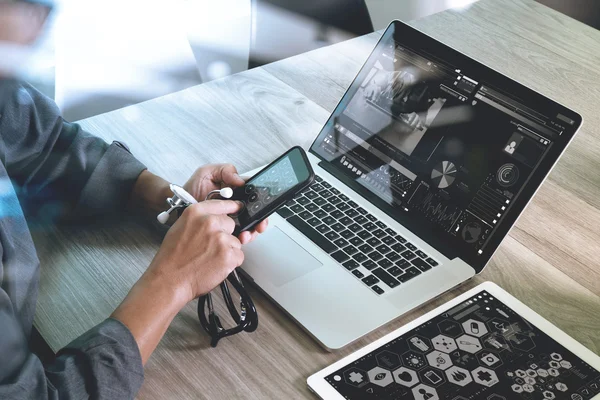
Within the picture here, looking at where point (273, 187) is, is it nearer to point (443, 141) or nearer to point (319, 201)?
point (319, 201)

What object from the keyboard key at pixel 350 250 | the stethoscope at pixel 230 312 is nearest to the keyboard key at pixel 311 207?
the keyboard key at pixel 350 250

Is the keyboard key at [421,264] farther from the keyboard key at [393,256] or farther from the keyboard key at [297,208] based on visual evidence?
the keyboard key at [297,208]

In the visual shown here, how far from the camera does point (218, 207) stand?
95cm

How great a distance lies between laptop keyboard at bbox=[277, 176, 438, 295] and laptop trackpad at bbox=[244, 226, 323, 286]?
0.03 metres

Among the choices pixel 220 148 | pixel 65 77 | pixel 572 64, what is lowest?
pixel 65 77

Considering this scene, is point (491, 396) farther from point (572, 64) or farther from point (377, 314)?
point (572, 64)

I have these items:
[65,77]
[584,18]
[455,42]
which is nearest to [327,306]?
[455,42]

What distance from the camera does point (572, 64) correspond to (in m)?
1.61

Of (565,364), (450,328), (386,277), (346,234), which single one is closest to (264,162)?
(346,234)

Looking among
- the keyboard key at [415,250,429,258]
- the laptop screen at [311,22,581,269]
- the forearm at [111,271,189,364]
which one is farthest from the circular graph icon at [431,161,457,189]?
the forearm at [111,271,189,364]

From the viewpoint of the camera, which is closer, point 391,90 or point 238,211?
point 238,211

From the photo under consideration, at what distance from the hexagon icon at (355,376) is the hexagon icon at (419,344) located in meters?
0.08

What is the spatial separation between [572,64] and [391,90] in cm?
67

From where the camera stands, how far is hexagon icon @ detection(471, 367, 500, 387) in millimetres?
862
